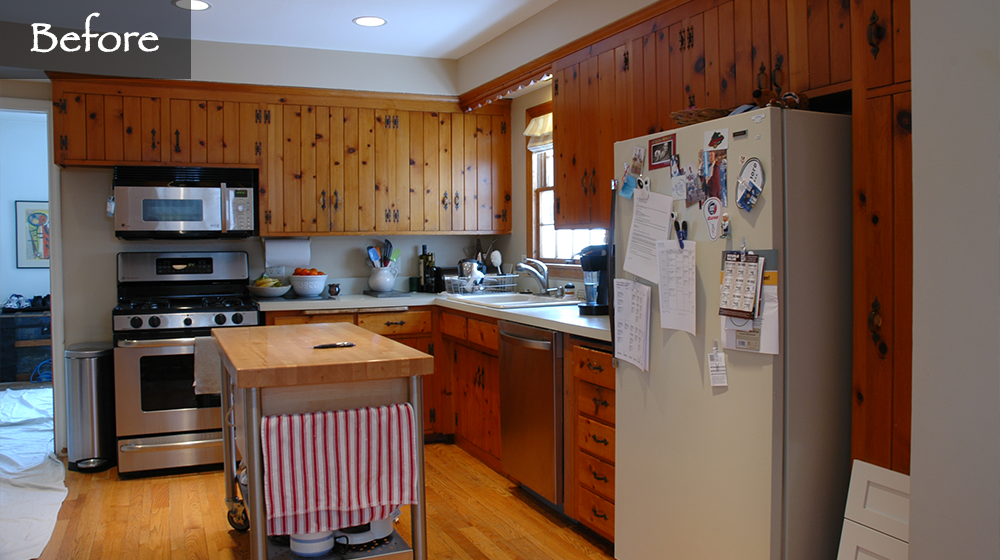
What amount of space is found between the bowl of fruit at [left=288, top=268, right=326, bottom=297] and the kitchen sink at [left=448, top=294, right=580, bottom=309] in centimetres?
83

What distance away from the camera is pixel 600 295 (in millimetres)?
3379

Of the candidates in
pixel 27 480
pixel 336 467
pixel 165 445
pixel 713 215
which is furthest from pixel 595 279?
pixel 27 480

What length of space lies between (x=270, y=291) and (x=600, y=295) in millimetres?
2152

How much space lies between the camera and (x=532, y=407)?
3311 millimetres

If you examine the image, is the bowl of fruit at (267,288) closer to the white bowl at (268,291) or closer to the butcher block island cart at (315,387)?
the white bowl at (268,291)

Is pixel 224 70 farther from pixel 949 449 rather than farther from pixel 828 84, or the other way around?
pixel 949 449

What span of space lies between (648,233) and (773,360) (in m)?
0.63

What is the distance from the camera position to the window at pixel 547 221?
4500mm

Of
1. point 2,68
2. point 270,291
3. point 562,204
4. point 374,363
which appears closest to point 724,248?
point 374,363

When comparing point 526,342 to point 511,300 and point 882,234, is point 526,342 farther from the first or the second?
point 882,234

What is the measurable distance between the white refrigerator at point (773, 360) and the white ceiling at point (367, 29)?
6.38 ft

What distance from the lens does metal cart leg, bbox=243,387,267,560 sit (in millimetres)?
2051

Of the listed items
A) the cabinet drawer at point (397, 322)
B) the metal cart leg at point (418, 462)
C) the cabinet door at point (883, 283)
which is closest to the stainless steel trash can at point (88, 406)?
the cabinet drawer at point (397, 322)

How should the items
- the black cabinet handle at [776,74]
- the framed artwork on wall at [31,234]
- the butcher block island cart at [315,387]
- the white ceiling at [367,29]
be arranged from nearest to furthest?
the butcher block island cart at [315,387] < the black cabinet handle at [776,74] < the white ceiling at [367,29] < the framed artwork on wall at [31,234]
